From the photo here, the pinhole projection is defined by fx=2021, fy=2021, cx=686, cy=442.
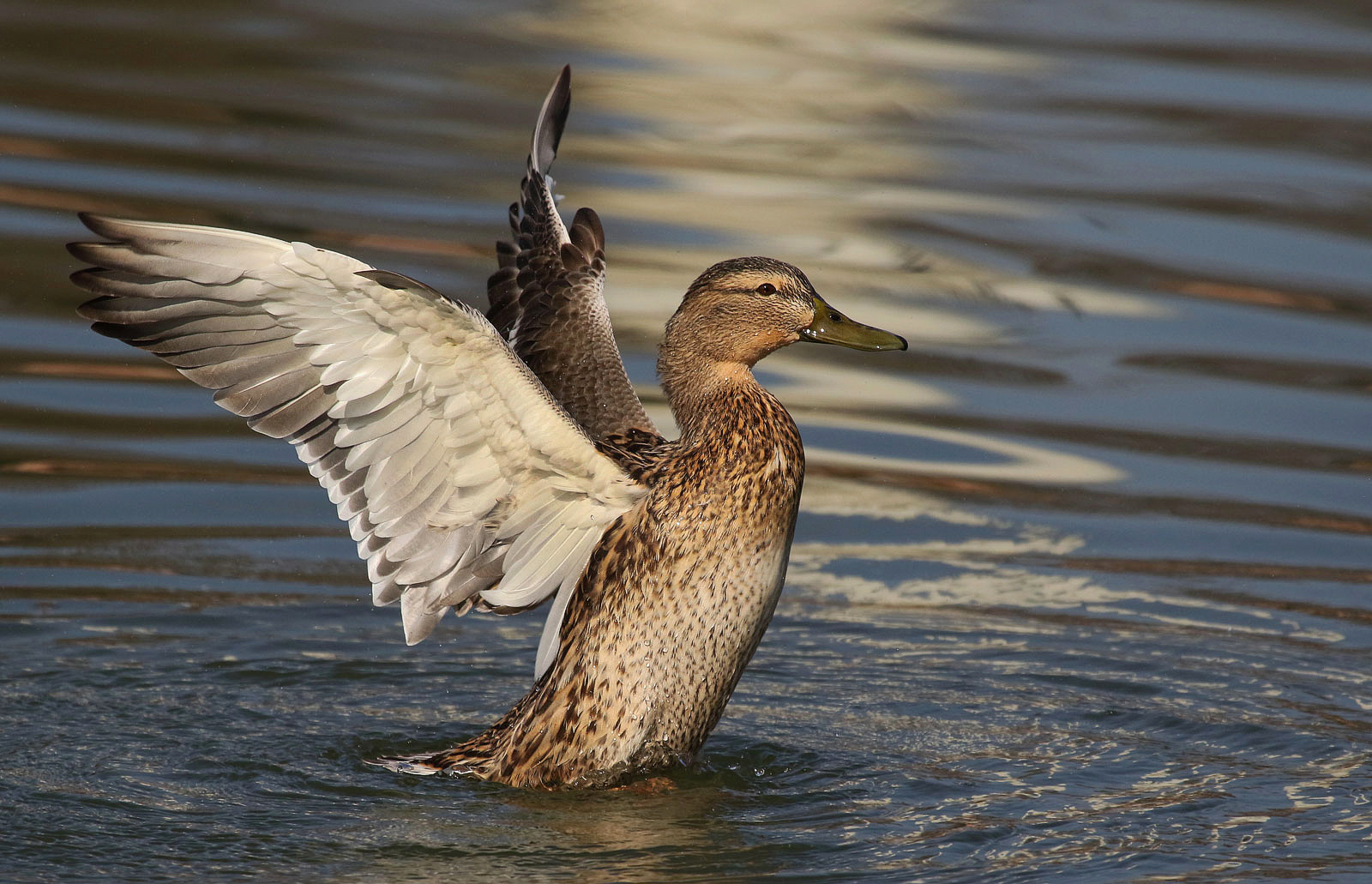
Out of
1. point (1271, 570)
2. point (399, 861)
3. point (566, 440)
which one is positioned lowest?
point (399, 861)

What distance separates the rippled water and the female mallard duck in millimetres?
387

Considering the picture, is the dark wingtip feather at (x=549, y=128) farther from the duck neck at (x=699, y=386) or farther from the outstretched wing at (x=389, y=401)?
the outstretched wing at (x=389, y=401)

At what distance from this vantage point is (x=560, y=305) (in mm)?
8062

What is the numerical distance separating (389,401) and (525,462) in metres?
0.50

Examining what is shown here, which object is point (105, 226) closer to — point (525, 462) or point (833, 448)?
point (525, 462)

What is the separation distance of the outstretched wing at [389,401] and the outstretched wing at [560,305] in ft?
2.79

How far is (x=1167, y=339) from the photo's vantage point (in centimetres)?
1159

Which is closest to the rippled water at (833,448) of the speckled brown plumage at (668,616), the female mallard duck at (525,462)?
the speckled brown plumage at (668,616)

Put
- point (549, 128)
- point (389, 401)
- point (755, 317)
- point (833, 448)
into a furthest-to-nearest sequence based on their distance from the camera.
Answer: point (833, 448)
point (549, 128)
point (755, 317)
point (389, 401)

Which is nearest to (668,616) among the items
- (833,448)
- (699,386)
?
(699,386)

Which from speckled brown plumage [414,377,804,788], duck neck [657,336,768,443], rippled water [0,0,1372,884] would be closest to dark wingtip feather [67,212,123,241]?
rippled water [0,0,1372,884]

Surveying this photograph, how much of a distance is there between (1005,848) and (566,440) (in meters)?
1.91

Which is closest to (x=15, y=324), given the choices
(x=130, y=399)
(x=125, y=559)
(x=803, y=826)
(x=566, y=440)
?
(x=130, y=399)

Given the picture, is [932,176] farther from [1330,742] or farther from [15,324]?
[1330,742]
